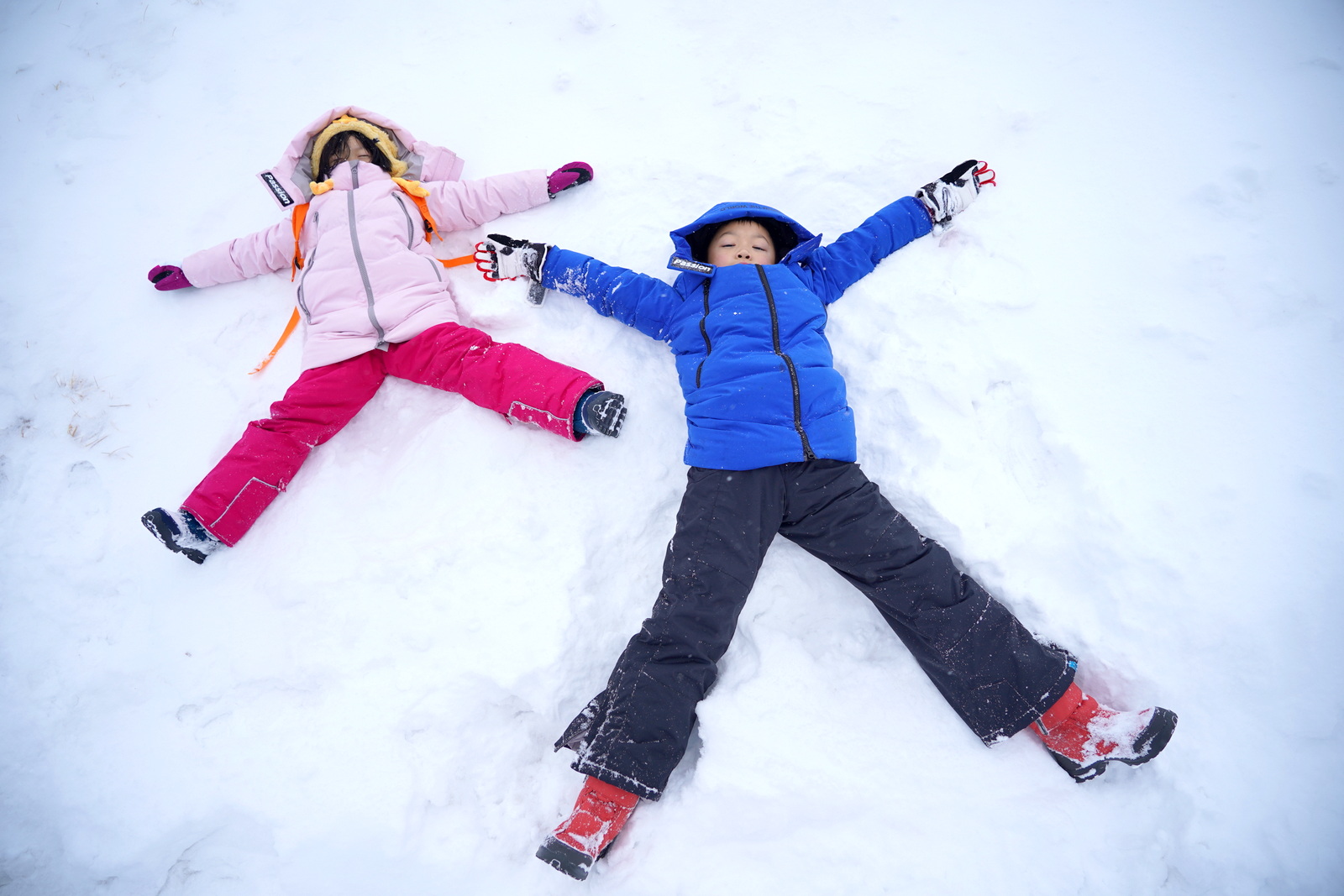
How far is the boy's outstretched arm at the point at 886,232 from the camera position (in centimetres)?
248

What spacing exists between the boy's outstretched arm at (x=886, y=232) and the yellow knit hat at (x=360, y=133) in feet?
6.93

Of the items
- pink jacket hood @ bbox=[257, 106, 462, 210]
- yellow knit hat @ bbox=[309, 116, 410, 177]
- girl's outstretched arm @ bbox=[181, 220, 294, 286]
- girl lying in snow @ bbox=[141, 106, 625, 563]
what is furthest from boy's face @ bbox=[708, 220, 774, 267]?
girl's outstretched arm @ bbox=[181, 220, 294, 286]

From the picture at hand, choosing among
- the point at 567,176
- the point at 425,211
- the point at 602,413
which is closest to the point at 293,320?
the point at 425,211

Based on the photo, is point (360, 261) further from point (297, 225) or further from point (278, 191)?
point (278, 191)

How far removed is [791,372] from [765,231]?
84 cm

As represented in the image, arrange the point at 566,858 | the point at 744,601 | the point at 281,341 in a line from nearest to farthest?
the point at 566,858
the point at 744,601
the point at 281,341

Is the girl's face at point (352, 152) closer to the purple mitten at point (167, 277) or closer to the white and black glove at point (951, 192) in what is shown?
the purple mitten at point (167, 277)

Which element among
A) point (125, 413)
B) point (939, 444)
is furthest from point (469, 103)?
point (939, 444)

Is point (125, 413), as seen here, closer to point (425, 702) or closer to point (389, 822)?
point (425, 702)

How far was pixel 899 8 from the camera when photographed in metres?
3.10

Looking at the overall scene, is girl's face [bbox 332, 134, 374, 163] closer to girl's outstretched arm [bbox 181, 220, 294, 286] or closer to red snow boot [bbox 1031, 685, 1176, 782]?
girl's outstretched arm [bbox 181, 220, 294, 286]

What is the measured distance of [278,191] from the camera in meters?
2.83

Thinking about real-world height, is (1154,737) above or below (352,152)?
below

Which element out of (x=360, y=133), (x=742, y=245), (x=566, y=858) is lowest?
(x=566, y=858)
